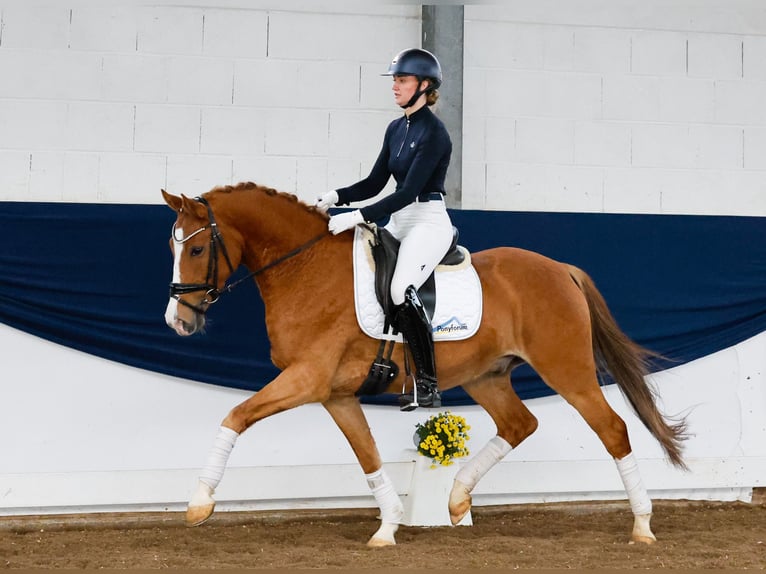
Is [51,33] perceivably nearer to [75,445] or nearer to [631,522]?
[75,445]

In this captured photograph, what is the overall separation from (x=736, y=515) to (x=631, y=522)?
0.71 m

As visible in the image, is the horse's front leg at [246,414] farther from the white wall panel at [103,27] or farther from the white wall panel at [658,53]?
the white wall panel at [658,53]

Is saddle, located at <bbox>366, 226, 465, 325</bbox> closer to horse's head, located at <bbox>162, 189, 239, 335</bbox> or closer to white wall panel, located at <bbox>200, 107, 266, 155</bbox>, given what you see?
horse's head, located at <bbox>162, 189, 239, 335</bbox>

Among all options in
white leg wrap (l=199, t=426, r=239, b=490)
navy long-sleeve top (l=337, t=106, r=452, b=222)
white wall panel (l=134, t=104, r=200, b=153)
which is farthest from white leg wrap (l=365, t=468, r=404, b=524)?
white wall panel (l=134, t=104, r=200, b=153)

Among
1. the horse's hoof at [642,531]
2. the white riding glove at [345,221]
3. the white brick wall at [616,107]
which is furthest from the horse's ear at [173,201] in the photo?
the horse's hoof at [642,531]

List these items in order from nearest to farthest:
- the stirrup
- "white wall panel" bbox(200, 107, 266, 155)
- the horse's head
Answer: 1. the horse's head
2. the stirrup
3. "white wall panel" bbox(200, 107, 266, 155)

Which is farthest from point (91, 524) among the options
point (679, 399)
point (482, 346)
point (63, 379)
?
point (679, 399)

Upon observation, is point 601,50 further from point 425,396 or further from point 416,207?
point 425,396

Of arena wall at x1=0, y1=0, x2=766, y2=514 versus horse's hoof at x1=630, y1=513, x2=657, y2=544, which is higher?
arena wall at x1=0, y1=0, x2=766, y2=514

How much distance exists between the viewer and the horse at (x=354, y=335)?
396cm

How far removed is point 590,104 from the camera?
236 inches

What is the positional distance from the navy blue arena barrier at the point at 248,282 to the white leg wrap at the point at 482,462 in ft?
2.69

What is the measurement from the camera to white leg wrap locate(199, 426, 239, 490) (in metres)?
3.73

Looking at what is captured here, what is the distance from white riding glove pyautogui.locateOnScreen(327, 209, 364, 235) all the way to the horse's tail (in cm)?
125
